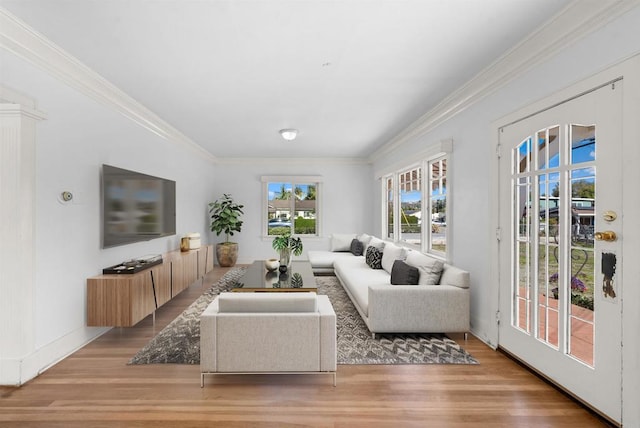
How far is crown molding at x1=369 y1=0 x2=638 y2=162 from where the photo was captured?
6.43 feet

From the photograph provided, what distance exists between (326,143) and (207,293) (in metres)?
3.27

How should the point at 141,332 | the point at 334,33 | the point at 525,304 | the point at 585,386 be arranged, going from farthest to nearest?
the point at 141,332
the point at 525,304
the point at 334,33
the point at 585,386

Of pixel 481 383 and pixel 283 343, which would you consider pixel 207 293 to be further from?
pixel 481 383

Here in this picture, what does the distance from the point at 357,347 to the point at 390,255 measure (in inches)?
74.3

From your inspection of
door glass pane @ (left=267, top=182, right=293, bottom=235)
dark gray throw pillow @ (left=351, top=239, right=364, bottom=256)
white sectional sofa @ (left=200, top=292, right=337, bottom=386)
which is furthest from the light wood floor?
door glass pane @ (left=267, top=182, right=293, bottom=235)


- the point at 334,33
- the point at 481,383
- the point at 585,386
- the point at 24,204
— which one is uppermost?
the point at 334,33

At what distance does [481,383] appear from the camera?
8.10 feet

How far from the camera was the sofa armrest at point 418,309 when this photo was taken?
319 centimetres

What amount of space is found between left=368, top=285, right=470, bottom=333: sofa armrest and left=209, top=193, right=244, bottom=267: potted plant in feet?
15.5

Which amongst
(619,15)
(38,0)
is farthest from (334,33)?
(38,0)

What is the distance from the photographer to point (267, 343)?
7.72ft

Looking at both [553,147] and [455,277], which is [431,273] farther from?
[553,147]

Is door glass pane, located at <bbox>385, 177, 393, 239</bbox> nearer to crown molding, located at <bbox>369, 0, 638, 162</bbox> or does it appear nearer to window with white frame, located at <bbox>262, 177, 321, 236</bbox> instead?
window with white frame, located at <bbox>262, 177, 321, 236</bbox>

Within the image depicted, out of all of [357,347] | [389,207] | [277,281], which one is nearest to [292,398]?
[357,347]
